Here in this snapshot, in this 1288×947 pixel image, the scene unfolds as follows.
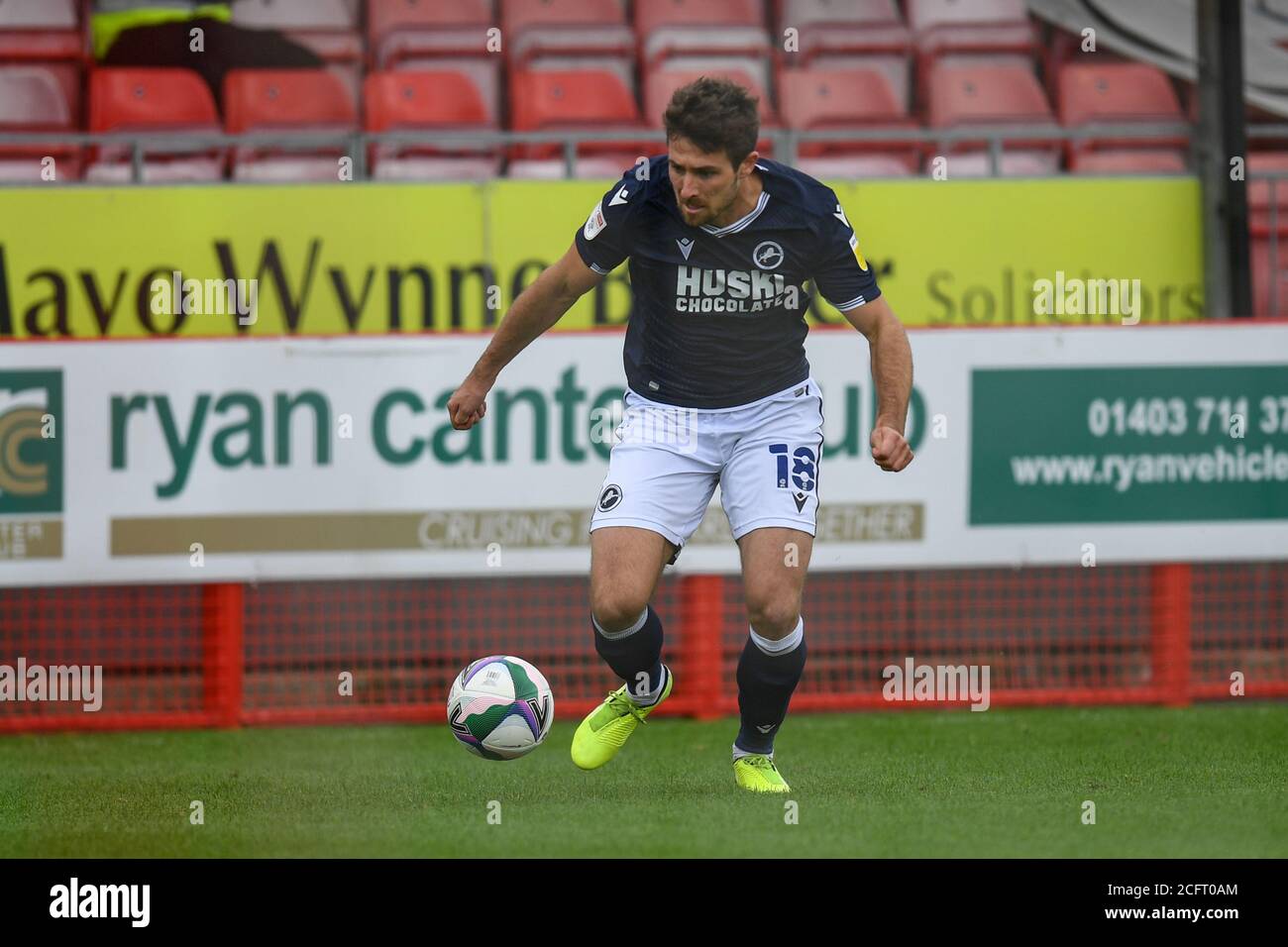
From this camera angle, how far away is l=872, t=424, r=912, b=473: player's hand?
5367mm

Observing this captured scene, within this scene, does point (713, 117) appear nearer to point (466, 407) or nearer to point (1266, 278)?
point (466, 407)

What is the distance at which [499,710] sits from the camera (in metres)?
6.00

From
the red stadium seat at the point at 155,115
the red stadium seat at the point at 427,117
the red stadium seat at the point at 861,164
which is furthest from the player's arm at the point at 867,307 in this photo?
the red stadium seat at the point at 155,115

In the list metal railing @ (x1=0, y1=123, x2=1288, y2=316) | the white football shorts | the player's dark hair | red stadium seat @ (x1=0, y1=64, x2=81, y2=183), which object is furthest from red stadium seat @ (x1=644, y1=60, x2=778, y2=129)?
the player's dark hair

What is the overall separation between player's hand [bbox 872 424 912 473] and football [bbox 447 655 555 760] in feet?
4.98

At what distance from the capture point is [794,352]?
607cm

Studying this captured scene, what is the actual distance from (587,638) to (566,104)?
3795 mm

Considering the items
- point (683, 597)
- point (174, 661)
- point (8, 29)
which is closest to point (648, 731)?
point (683, 597)

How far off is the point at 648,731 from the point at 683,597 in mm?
759

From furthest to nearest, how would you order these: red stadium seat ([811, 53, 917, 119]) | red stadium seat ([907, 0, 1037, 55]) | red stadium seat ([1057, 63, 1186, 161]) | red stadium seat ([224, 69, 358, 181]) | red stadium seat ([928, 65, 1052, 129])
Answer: red stadium seat ([907, 0, 1037, 55]), red stadium seat ([811, 53, 917, 119]), red stadium seat ([928, 65, 1052, 129]), red stadium seat ([1057, 63, 1186, 161]), red stadium seat ([224, 69, 358, 181])

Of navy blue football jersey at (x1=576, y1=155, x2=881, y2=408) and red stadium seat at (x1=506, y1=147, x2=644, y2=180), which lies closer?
navy blue football jersey at (x1=576, y1=155, x2=881, y2=408)

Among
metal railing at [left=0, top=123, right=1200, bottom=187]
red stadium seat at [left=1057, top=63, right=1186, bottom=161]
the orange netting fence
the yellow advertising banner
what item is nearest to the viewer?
the orange netting fence

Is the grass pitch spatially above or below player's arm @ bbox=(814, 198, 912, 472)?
below

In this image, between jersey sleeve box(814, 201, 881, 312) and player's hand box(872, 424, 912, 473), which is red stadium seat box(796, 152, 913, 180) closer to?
jersey sleeve box(814, 201, 881, 312)
